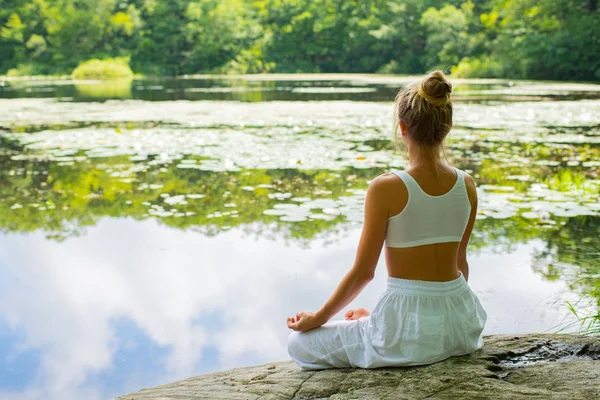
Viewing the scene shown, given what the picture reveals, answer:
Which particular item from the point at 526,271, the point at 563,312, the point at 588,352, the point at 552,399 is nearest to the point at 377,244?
the point at 552,399

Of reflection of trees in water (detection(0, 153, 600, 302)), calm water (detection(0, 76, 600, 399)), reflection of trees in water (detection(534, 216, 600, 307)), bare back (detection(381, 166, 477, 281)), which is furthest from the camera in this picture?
reflection of trees in water (detection(0, 153, 600, 302))

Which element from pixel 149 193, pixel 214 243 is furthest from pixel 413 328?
pixel 149 193

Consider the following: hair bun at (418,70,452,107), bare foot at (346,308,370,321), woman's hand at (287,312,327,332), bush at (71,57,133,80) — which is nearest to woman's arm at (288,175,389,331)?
woman's hand at (287,312,327,332)

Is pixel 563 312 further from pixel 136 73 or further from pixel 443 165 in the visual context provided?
pixel 136 73

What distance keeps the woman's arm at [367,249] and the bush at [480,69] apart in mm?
25067

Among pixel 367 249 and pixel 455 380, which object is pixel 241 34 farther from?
pixel 455 380

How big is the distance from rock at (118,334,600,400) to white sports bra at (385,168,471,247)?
0.33 metres

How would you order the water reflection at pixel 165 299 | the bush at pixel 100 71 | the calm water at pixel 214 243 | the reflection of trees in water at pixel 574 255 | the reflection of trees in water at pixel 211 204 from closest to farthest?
the water reflection at pixel 165 299, the calm water at pixel 214 243, the reflection of trees in water at pixel 574 255, the reflection of trees in water at pixel 211 204, the bush at pixel 100 71

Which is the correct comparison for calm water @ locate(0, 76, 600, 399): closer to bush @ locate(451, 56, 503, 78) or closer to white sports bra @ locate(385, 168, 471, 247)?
white sports bra @ locate(385, 168, 471, 247)

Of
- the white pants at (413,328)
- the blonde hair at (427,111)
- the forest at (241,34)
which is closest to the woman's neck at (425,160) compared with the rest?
the blonde hair at (427,111)

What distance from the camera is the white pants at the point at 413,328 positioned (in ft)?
5.71

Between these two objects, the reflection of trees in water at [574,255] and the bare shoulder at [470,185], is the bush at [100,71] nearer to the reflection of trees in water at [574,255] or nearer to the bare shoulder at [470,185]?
the reflection of trees in water at [574,255]

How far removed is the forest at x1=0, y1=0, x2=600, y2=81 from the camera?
34.6 meters

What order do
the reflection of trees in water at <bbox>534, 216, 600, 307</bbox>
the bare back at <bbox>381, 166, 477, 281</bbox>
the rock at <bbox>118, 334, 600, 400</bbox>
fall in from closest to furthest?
the rock at <bbox>118, 334, 600, 400</bbox> < the bare back at <bbox>381, 166, 477, 281</bbox> < the reflection of trees in water at <bbox>534, 216, 600, 307</bbox>
